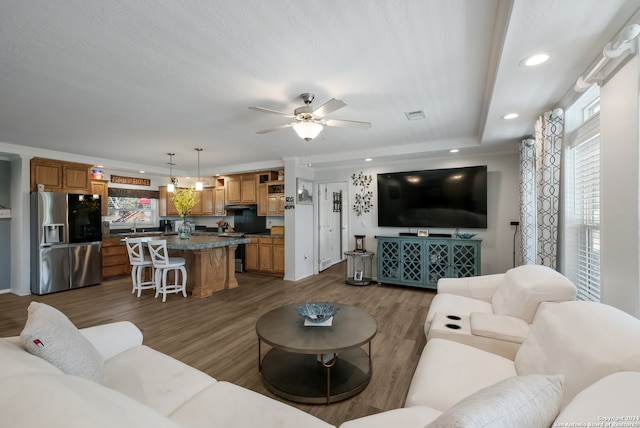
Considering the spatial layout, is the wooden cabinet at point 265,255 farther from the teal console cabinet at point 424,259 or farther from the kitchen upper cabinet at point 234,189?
the teal console cabinet at point 424,259

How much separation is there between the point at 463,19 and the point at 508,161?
3.71m

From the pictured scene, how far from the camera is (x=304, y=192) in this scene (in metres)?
5.86

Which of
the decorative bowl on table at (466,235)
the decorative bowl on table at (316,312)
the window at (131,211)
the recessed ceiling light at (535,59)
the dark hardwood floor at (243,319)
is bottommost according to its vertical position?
the dark hardwood floor at (243,319)

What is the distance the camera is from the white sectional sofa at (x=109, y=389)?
0.67 meters

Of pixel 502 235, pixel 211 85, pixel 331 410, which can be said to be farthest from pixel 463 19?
pixel 502 235

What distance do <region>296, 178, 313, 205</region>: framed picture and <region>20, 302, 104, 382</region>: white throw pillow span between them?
4.37 meters

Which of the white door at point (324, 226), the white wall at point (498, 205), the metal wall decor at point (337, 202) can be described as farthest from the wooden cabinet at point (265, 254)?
the white wall at point (498, 205)

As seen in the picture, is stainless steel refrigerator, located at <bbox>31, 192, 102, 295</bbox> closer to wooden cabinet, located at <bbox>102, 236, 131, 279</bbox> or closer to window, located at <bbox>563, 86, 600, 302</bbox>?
wooden cabinet, located at <bbox>102, 236, 131, 279</bbox>

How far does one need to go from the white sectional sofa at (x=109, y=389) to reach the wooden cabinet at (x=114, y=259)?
506 cm

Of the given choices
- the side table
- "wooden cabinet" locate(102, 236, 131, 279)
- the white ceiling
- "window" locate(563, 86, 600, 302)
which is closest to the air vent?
the white ceiling

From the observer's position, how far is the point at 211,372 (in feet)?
7.59

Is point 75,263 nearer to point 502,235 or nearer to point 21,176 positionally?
point 21,176

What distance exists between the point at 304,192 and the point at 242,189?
182cm

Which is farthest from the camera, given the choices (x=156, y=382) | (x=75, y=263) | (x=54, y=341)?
(x=75, y=263)
